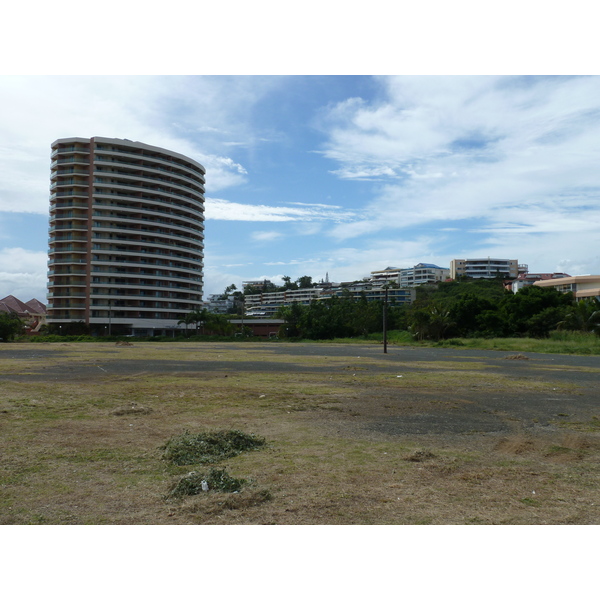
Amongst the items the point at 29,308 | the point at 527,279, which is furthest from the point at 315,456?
the point at 29,308

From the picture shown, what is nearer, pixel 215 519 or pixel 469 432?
pixel 215 519

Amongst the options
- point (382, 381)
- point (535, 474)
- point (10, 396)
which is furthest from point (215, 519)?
point (382, 381)

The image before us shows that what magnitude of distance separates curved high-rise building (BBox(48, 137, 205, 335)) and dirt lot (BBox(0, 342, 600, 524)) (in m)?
85.0

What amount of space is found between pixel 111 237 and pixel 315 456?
97379 mm

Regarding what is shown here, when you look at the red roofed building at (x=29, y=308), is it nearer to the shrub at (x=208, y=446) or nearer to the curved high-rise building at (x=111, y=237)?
the curved high-rise building at (x=111, y=237)

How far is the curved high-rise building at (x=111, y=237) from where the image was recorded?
309 ft

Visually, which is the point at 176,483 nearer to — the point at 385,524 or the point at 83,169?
the point at 385,524

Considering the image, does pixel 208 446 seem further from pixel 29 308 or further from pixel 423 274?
pixel 423 274

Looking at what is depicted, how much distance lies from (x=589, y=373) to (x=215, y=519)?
72.2ft

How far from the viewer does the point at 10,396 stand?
12859 mm

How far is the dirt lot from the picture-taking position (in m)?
5.00

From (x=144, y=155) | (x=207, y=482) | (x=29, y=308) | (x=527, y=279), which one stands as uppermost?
(x=144, y=155)

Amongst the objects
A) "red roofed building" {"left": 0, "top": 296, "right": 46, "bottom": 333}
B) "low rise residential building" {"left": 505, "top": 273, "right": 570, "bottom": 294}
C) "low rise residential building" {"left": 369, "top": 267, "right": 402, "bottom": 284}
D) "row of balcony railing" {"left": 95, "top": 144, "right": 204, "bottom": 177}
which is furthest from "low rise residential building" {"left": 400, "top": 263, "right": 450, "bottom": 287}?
"red roofed building" {"left": 0, "top": 296, "right": 46, "bottom": 333}

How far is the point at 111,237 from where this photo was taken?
316 feet
